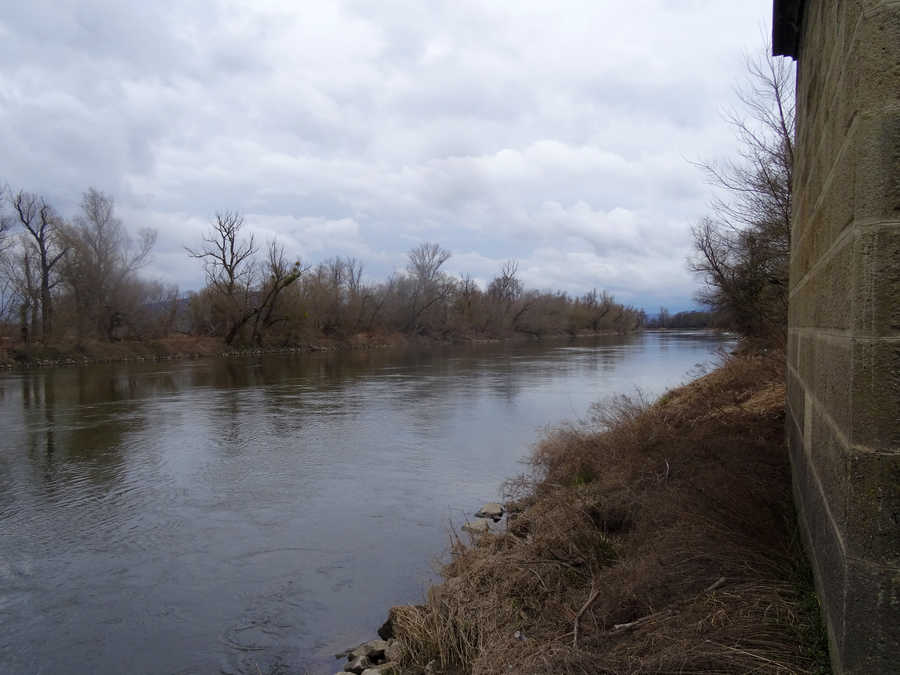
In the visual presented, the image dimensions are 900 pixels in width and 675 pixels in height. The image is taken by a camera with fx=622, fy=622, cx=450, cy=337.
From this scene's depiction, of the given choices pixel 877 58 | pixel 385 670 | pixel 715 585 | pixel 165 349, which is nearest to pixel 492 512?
pixel 385 670

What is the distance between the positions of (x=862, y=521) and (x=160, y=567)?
840 cm

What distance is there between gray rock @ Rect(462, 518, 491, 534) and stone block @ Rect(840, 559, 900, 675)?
6624 millimetres

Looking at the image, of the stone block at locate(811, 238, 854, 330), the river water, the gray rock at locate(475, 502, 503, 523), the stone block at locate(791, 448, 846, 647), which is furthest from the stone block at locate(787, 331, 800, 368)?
the gray rock at locate(475, 502, 503, 523)

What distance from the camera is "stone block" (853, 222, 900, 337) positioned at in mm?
2188

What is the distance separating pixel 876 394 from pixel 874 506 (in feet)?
1.35

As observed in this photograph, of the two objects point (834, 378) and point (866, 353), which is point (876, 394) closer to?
point (866, 353)

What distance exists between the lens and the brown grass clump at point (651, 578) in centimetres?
353

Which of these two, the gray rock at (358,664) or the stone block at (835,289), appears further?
the gray rock at (358,664)

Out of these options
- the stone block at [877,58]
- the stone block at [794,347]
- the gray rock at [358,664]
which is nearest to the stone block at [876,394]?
the stone block at [877,58]

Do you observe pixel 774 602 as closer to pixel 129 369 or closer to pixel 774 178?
pixel 774 178

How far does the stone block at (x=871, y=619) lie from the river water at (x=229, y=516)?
4874mm

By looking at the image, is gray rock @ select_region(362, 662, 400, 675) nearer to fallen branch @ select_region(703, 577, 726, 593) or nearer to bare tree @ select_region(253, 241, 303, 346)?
fallen branch @ select_region(703, 577, 726, 593)

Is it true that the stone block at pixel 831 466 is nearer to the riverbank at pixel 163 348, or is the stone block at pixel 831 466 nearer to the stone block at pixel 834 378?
the stone block at pixel 834 378

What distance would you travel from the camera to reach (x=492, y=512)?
10.0 m
